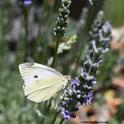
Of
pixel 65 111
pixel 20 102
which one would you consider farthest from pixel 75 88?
pixel 20 102

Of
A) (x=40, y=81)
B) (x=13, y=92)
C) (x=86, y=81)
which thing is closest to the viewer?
(x=86, y=81)

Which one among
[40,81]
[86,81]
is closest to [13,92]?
[40,81]

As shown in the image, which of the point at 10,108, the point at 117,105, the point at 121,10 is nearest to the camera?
the point at 10,108

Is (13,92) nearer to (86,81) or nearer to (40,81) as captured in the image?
(40,81)

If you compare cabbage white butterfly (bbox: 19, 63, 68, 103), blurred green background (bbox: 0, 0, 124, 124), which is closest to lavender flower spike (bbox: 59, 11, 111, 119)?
cabbage white butterfly (bbox: 19, 63, 68, 103)

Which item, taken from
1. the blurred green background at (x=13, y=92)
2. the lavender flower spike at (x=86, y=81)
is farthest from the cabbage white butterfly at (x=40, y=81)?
the blurred green background at (x=13, y=92)

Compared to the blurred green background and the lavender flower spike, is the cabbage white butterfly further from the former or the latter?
the blurred green background

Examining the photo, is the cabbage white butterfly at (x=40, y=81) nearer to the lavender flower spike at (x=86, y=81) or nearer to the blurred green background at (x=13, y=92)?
the lavender flower spike at (x=86, y=81)

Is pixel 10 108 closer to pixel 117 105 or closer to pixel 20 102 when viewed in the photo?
pixel 20 102

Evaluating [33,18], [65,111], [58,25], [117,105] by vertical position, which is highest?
[58,25]
